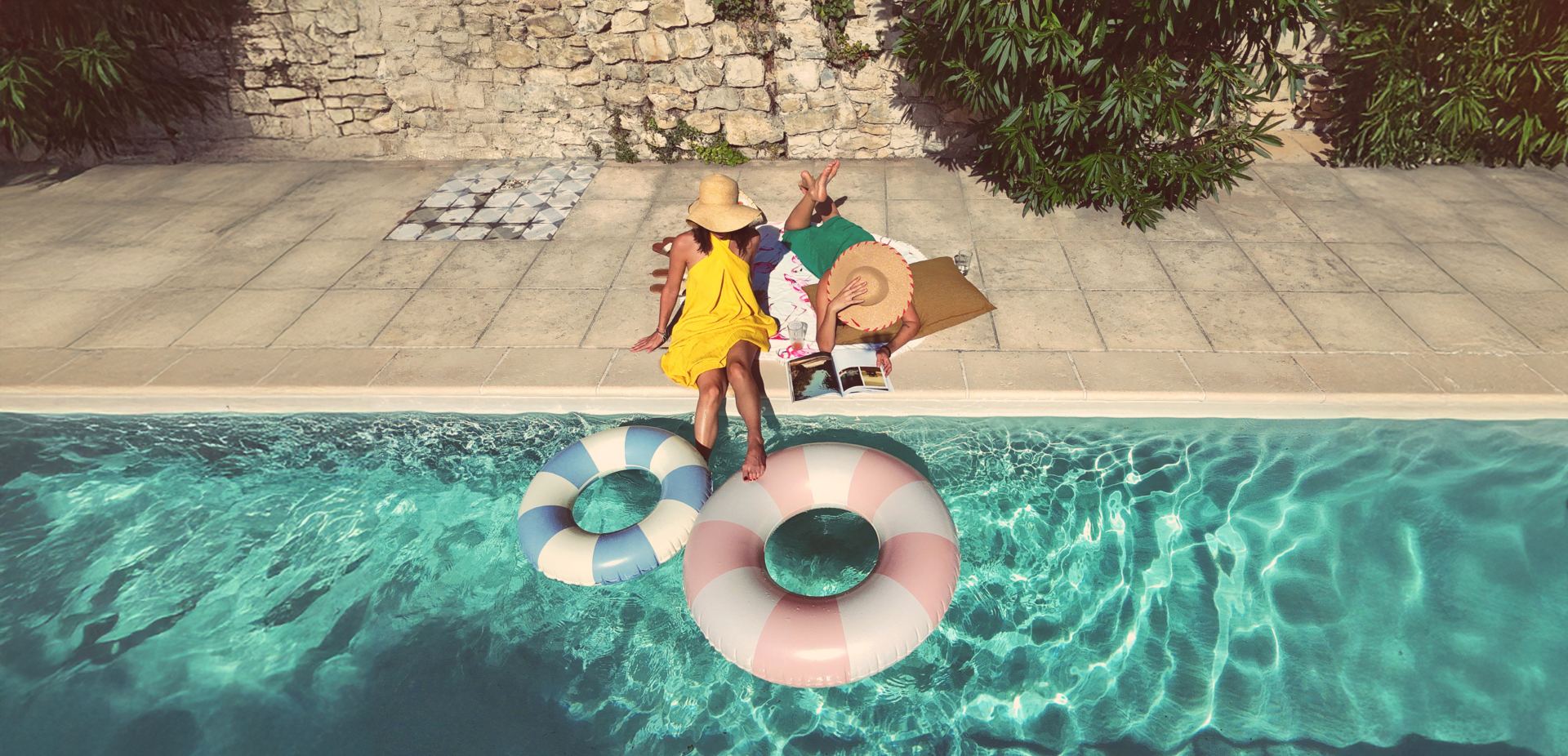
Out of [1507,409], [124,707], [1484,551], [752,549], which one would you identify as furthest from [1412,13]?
[124,707]

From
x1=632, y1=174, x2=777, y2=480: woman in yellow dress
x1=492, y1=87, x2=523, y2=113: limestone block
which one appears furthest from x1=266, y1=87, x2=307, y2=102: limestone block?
x1=632, y1=174, x2=777, y2=480: woman in yellow dress

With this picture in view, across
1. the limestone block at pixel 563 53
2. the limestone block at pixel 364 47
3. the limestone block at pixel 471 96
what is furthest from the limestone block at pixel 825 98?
the limestone block at pixel 364 47

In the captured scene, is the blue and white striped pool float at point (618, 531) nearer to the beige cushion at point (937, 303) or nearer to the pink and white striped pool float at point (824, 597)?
the pink and white striped pool float at point (824, 597)

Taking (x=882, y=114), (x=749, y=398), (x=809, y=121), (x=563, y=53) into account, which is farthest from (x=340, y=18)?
(x=749, y=398)

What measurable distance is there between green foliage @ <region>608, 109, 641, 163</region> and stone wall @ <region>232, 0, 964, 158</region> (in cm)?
6

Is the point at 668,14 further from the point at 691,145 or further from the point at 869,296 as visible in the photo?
the point at 869,296

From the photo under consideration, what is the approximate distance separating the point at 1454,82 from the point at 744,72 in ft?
20.0

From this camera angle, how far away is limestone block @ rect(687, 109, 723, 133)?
7.36m

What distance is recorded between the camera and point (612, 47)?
7.07 meters

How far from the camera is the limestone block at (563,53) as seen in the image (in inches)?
280

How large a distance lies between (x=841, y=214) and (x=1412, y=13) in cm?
498

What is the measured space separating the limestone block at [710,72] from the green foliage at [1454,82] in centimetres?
558

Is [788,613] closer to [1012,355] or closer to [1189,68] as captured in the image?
[1012,355]

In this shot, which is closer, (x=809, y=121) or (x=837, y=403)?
(x=837, y=403)
